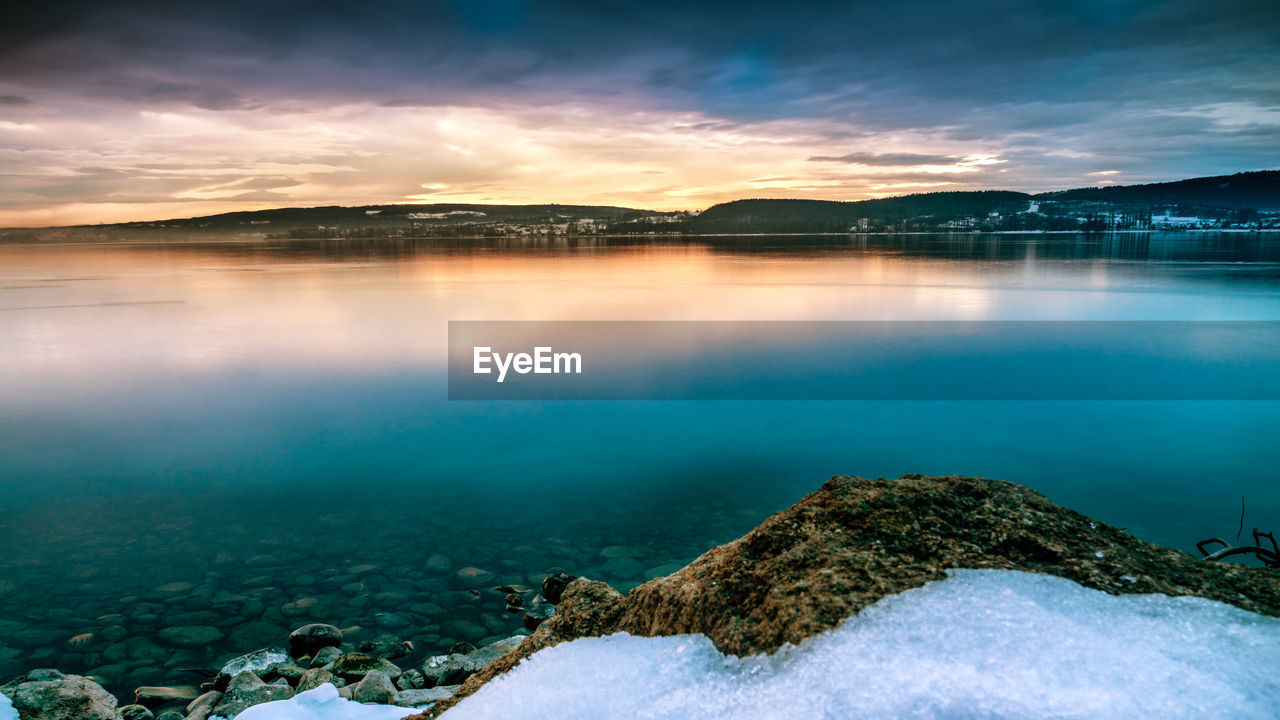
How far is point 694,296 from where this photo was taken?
36.9 meters

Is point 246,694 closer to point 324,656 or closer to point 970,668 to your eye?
point 324,656

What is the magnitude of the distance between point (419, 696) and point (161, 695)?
223cm

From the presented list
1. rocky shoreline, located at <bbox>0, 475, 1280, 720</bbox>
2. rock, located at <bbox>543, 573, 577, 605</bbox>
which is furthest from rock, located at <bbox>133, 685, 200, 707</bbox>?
rocky shoreline, located at <bbox>0, 475, 1280, 720</bbox>

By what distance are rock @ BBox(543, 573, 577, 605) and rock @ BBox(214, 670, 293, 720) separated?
2.63 metres

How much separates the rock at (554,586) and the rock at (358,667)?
1.91 meters

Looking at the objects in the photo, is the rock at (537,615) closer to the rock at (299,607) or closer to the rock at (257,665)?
the rock at (257,665)

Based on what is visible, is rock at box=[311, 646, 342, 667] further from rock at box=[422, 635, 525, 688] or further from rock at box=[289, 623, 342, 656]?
rock at box=[422, 635, 525, 688]

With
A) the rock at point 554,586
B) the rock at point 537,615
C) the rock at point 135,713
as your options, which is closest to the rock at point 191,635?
the rock at point 135,713

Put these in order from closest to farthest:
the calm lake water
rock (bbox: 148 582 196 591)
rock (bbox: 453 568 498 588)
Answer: the calm lake water < rock (bbox: 148 582 196 591) < rock (bbox: 453 568 498 588)

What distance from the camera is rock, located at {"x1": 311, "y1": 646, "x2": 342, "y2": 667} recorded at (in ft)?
19.9

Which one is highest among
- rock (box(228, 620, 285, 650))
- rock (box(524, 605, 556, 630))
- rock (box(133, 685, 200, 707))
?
rock (box(133, 685, 200, 707))

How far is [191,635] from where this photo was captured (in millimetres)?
6598

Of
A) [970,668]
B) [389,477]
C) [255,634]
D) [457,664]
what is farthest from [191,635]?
[970,668]

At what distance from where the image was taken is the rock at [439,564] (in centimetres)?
790
